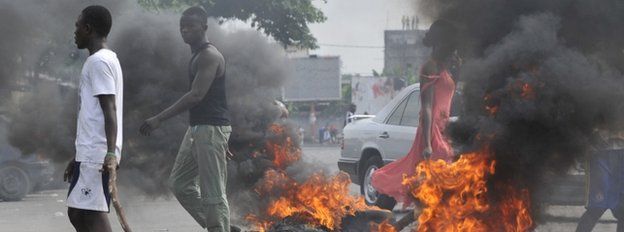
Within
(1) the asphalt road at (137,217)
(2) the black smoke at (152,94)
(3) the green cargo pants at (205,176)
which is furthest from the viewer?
(1) the asphalt road at (137,217)

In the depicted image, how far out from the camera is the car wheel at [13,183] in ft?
54.0

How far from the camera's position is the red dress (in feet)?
29.8

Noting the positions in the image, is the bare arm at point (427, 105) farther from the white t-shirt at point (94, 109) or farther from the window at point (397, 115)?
the window at point (397, 115)

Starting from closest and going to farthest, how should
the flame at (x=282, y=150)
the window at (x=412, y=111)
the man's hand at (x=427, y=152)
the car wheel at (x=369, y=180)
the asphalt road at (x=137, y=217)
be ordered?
the man's hand at (x=427, y=152), the flame at (x=282, y=150), the asphalt road at (x=137, y=217), the window at (x=412, y=111), the car wheel at (x=369, y=180)

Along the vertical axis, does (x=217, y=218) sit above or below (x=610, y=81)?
below

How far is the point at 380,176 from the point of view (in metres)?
9.82

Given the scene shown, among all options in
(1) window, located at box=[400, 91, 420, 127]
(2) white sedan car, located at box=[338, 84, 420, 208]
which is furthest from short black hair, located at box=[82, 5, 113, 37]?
(1) window, located at box=[400, 91, 420, 127]

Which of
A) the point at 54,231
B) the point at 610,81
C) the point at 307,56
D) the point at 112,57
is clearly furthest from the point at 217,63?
the point at 307,56

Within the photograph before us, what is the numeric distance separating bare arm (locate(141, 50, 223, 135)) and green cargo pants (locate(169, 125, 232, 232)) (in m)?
0.20

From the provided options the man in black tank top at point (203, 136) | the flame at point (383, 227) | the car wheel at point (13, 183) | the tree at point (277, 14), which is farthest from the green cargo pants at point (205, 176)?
the tree at point (277, 14)

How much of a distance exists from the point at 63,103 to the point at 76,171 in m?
4.29

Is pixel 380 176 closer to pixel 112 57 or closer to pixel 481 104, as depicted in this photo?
pixel 481 104

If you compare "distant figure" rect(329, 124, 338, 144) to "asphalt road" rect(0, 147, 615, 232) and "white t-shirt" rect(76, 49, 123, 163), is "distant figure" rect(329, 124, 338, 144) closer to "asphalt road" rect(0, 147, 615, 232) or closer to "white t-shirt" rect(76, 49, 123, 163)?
"asphalt road" rect(0, 147, 615, 232)

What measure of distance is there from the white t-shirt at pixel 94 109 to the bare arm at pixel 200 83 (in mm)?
1797
